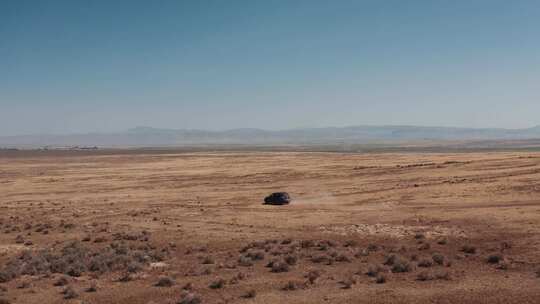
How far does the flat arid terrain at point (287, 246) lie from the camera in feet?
58.1

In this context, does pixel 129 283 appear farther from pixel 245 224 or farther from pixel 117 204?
pixel 117 204

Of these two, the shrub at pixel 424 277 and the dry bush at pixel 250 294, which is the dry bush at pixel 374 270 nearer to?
the shrub at pixel 424 277

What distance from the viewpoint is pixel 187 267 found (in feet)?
71.4

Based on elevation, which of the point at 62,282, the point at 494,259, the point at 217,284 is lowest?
the point at 62,282

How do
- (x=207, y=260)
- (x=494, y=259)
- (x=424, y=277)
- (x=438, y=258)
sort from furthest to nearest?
(x=207, y=260)
(x=438, y=258)
(x=494, y=259)
(x=424, y=277)

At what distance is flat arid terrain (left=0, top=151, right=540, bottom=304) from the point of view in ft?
58.1

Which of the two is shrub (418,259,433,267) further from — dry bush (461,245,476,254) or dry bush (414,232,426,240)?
dry bush (414,232,426,240)

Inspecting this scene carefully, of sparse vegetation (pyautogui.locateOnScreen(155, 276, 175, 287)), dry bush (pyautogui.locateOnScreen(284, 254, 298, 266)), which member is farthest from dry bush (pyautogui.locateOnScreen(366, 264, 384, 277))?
sparse vegetation (pyautogui.locateOnScreen(155, 276, 175, 287))

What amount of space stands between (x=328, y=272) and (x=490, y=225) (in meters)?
12.3

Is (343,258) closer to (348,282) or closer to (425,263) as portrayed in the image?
(425,263)

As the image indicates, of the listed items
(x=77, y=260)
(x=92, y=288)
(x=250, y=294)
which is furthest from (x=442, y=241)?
(x=77, y=260)

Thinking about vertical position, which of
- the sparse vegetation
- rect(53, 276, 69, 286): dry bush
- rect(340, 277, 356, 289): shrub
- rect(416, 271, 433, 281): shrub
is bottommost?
rect(53, 276, 69, 286): dry bush

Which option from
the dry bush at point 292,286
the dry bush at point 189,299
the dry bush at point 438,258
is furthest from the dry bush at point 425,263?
the dry bush at point 189,299

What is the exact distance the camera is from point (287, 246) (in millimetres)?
25156
